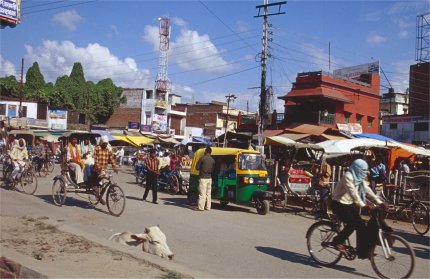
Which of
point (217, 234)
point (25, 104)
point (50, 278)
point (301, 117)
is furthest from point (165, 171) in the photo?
point (25, 104)

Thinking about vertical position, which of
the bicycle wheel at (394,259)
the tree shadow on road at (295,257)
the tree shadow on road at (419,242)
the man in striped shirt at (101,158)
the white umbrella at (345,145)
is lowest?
the tree shadow on road at (419,242)

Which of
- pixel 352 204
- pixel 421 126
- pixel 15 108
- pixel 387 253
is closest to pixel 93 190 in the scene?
pixel 352 204

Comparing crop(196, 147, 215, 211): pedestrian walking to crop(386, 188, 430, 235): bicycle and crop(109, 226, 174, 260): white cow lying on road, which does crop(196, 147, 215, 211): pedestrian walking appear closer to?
crop(386, 188, 430, 235): bicycle

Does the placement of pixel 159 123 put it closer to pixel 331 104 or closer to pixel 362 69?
pixel 362 69

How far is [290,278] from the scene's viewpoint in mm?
6504

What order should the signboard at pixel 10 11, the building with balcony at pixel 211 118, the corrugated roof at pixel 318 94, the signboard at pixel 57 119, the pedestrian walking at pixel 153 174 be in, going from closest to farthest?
the signboard at pixel 10 11 → the pedestrian walking at pixel 153 174 → the corrugated roof at pixel 318 94 → the signboard at pixel 57 119 → the building with balcony at pixel 211 118

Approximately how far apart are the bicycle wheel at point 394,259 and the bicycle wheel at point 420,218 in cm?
549

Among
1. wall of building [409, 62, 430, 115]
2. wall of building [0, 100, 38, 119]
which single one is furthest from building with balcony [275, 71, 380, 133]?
wall of building [0, 100, 38, 119]

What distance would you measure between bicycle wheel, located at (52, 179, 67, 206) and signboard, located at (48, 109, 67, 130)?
4248 centimetres

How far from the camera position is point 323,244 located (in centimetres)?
736

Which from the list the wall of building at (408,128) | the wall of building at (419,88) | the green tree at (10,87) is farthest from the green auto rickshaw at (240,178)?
the green tree at (10,87)

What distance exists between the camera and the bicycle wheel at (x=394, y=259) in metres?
6.42

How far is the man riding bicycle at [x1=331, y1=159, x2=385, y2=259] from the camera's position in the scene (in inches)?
267

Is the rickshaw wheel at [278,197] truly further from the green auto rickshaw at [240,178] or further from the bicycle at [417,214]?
the bicycle at [417,214]
